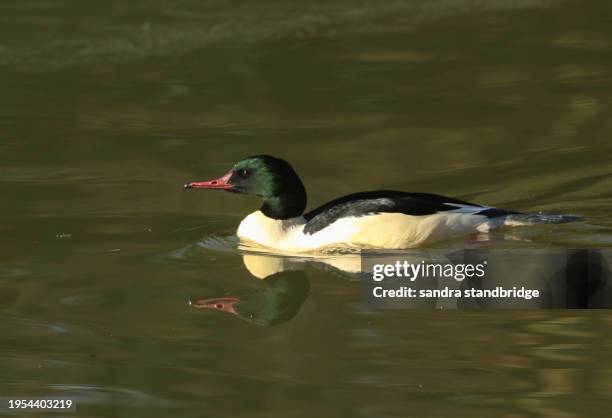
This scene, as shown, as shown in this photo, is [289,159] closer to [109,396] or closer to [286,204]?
[286,204]

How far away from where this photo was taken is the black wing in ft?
32.3

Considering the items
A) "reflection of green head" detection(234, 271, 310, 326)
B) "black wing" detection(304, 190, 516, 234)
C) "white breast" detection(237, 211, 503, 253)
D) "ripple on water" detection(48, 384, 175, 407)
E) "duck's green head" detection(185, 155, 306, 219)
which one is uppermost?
"duck's green head" detection(185, 155, 306, 219)

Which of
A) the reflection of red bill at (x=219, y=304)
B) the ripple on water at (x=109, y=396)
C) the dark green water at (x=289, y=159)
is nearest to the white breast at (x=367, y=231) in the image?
the dark green water at (x=289, y=159)

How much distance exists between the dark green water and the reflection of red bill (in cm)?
13

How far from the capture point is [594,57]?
48.1 ft

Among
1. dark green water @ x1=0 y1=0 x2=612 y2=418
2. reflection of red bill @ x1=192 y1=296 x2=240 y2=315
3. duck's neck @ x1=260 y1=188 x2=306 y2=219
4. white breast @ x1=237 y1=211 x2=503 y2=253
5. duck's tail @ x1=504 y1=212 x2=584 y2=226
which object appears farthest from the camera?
duck's neck @ x1=260 y1=188 x2=306 y2=219

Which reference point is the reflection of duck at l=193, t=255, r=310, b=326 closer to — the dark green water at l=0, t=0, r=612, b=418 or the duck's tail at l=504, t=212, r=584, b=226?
the dark green water at l=0, t=0, r=612, b=418

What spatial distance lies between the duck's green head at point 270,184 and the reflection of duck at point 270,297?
1.43ft

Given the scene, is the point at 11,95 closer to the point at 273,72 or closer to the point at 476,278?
the point at 273,72

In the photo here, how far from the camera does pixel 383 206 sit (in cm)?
987

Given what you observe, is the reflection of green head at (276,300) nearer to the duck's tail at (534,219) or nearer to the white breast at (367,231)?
the white breast at (367,231)

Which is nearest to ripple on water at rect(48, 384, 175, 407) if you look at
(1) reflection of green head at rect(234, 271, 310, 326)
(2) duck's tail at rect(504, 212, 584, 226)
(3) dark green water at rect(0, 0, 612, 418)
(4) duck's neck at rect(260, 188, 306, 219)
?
(3) dark green water at rect(0, 0, 612, 418)

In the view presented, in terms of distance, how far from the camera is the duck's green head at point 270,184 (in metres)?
10.0

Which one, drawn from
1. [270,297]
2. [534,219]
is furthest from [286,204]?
[534,219]
